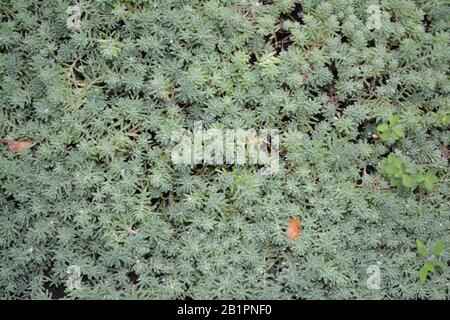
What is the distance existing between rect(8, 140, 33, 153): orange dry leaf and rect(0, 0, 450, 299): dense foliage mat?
3 centimetres

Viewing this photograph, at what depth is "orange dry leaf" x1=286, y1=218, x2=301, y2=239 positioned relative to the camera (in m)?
3.13

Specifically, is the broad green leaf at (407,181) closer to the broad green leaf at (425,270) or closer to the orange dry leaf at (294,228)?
the broad green leaf at (425,270)

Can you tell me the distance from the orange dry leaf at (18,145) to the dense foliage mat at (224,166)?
3 cm

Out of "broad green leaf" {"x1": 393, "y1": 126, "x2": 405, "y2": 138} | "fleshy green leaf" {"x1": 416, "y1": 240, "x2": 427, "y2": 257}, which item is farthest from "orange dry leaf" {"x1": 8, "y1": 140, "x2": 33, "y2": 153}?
"fleshy green leaf" {"x1": 416, "y1": 240, "x2": 427, "y2": 257}

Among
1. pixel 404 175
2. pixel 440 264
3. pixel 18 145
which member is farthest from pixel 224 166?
pixel 440 264

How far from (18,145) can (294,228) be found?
70.6 inches

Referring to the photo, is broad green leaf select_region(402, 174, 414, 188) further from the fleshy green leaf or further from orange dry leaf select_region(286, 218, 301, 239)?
orange dry leaf select_region(286, 218, 301, 239)

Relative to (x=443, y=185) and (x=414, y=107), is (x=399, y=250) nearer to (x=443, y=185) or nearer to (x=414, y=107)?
(x=443, y=185)

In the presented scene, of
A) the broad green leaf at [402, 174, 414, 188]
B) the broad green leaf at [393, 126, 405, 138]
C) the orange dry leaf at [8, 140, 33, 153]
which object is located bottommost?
the broad green leaf at [402, 174, 414, 188]

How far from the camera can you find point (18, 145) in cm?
326

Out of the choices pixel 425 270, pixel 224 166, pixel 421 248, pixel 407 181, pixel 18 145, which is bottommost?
pixel 425 270

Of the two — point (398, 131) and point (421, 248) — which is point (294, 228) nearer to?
point (421, 248)

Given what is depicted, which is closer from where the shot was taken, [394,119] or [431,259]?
[431,259]
